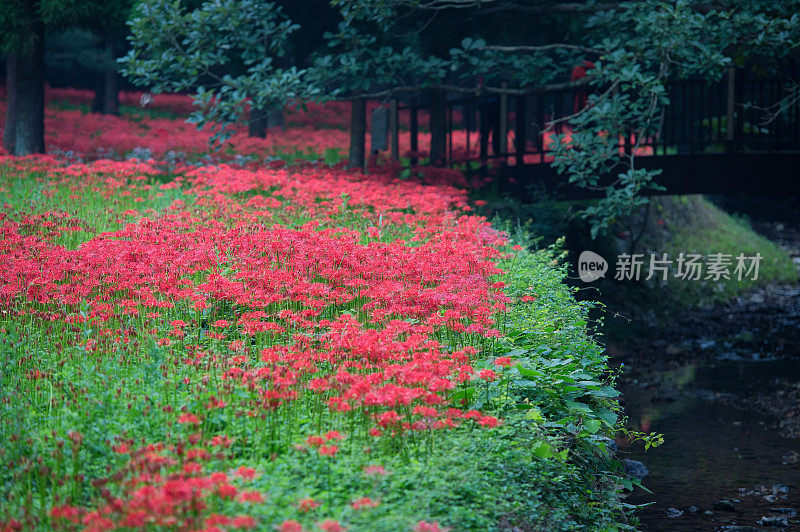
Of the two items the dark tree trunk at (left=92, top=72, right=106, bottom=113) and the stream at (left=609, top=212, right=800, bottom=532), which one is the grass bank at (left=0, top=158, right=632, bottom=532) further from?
the dark tree trunk at (left=92, top=72, right=106, bottom=113)

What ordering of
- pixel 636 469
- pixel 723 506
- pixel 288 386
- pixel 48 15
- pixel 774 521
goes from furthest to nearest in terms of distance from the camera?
1. pixel 48 15
2. pixel 636 469
3. pixel 723 506
4. pixel 774 521
5. pixel 288 386

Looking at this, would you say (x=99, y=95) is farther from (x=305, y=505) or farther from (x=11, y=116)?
(x=305, y=505)

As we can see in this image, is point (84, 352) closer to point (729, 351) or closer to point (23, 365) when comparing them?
point (23, 365)

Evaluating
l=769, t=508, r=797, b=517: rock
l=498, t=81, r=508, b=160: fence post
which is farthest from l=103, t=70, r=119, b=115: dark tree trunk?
l=769, t=508, r=797, b=517: rock

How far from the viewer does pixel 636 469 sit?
29.0ft

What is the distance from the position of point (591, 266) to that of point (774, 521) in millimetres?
9496

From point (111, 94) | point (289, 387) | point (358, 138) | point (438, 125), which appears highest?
point (111, 94)

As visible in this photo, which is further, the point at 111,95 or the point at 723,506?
the point at 111,95

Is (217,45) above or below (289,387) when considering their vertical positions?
above

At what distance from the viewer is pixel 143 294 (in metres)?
6.93

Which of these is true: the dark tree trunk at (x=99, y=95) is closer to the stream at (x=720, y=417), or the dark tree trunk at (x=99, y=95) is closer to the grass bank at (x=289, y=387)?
the grass bank at (x=289, y=387)

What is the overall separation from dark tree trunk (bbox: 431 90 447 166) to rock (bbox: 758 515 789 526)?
1034 cm

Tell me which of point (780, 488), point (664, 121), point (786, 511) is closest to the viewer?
point (786, 511)

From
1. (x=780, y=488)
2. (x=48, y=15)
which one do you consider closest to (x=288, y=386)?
(x=780, y=488)
